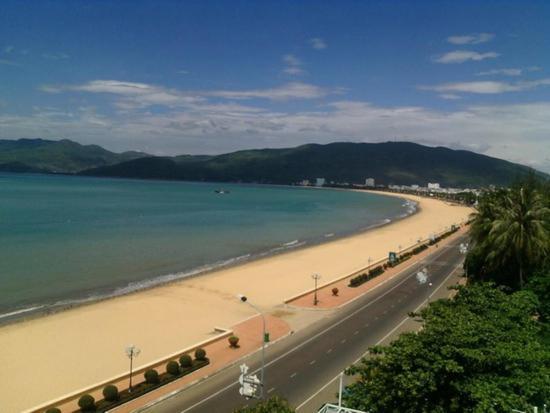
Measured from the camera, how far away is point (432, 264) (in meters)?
57.8

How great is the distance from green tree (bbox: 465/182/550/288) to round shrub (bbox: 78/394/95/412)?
25.2 m

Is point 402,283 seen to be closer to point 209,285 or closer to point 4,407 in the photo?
point 209,285

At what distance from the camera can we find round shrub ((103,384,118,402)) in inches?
854

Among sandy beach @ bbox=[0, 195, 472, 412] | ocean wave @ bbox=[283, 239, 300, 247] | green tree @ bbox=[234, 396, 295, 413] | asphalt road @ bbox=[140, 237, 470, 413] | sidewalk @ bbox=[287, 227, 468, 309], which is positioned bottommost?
ocean wave @ bbox=[283, 239, 300, 247]

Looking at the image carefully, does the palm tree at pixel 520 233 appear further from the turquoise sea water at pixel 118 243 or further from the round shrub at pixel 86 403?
the turquoise sea water at pixel 118 243

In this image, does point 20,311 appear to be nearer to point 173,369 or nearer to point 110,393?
point 173,369

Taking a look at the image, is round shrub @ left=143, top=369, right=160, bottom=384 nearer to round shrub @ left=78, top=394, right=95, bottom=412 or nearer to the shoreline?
round shrub @ left=78, top=394, right=95, bottom=412

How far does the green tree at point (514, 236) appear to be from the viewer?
3095 cm

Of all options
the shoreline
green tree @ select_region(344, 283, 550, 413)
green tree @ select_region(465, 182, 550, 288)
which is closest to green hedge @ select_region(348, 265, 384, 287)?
green tree @ select_region(465, 182, 550, 288)

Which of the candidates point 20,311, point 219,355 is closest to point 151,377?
point 219,355

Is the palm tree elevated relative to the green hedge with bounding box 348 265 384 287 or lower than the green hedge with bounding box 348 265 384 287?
elevated

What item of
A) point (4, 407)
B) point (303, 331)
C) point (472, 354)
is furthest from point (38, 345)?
point (472, 354)

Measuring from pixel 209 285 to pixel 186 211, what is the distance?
78.8 m

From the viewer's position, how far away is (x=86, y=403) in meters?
20.8
